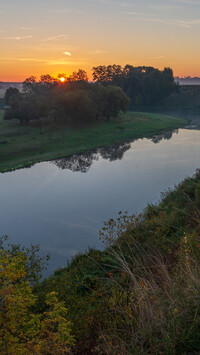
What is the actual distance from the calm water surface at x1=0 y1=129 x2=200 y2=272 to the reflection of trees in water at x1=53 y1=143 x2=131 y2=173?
0.16m

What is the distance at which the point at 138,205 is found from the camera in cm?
2861

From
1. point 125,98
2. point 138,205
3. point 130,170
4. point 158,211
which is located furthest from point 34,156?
point 125,98

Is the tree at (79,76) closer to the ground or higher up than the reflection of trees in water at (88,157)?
higher up

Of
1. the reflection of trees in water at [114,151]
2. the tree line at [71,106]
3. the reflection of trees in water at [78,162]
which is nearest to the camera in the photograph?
the reflection of trees in water at [78,162]

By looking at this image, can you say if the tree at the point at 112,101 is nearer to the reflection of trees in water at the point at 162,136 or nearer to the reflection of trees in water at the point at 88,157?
the reflection of trees in water at the point at 162,136

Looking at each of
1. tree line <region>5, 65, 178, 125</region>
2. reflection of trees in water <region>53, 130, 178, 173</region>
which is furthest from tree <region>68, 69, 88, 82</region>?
reflection of trees in water <region>53, 130, 178, 173</region>

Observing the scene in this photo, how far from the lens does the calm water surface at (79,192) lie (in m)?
23.6

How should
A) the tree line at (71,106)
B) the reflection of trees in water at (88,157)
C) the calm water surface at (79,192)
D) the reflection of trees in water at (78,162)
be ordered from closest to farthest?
the calm water surface at (79,192) → the reflection of trees in water at (78,162) → the reflection of trees in water at (88,157) → the tree line at (71,106)

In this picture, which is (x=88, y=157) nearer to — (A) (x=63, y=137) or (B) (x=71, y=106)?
(A) (x=63, y=137)

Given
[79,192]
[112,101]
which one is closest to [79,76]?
[112,101]

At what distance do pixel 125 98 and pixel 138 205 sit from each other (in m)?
66.8

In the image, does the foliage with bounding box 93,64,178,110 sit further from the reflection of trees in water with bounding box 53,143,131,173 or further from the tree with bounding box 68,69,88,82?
the reflection of trees in water with bounding box 53,143,131,173

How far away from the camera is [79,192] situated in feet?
112

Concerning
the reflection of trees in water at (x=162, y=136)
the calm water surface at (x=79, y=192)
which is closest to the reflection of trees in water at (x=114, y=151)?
the calm water surface at (x=79, y=192)
